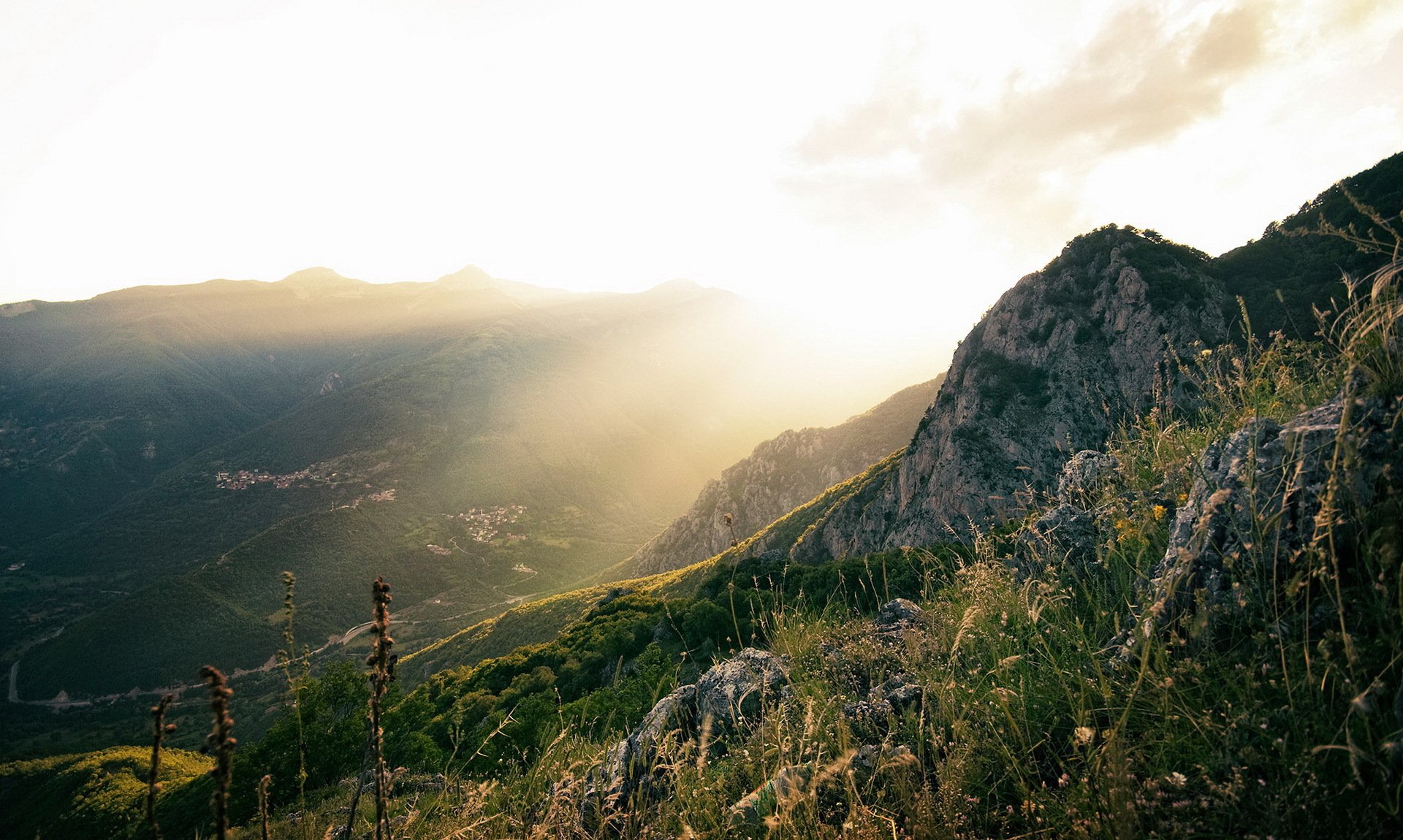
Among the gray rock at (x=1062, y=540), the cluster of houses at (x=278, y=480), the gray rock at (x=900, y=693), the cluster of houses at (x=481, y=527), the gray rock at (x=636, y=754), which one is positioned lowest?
the cluster of houses at (x=481, y=527)

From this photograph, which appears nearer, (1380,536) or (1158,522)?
(1380,536)

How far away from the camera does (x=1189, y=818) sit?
102 inches

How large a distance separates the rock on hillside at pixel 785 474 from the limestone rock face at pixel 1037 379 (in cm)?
3526

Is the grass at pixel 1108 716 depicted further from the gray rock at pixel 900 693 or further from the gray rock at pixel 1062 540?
the gray rock at pixel 1062 540

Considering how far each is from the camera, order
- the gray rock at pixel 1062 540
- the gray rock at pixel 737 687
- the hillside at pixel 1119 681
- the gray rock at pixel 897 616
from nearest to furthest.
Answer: the hillside at pixel 1119 681
the gray rock at pixel 1062 540
the gray rock at pixel 737 687
the gray rock at pixel 897 616

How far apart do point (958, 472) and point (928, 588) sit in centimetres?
5370

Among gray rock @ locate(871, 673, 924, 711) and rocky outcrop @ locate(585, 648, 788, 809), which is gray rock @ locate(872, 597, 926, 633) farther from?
rocky outcrop @ locate(585, 648, 788, 809)

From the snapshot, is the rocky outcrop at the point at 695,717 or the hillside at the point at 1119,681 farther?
the rocky outcrop at the point at 695,717

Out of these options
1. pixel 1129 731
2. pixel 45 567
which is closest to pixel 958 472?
pixel 1129 731

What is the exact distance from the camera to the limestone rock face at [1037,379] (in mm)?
51625

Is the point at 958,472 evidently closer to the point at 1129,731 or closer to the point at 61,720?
the point at 1129,731

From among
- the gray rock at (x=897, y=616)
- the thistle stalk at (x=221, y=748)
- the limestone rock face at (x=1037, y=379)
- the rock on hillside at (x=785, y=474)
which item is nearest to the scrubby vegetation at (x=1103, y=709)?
the gray rock at (x=897, y=616)

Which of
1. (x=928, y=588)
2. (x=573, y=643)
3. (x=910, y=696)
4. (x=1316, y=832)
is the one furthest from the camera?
(x=573, y=643)

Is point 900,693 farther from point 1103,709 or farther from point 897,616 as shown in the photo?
point 897,616
